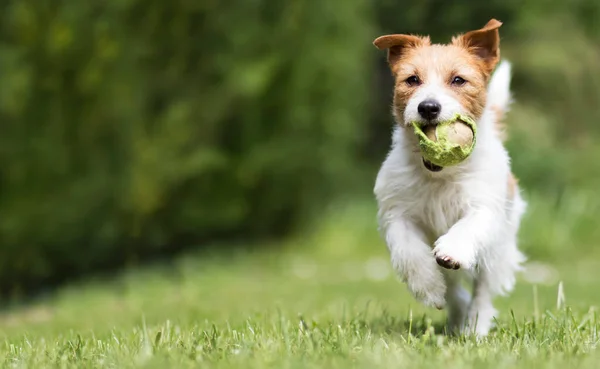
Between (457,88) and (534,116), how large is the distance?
12314mm

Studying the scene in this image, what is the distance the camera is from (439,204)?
413cm

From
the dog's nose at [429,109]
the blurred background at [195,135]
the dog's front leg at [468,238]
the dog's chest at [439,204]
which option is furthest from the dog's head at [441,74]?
the blurred background at [195,135]

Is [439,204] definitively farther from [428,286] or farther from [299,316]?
[299,316]

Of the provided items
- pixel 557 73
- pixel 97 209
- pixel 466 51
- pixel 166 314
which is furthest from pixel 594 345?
pixel 557 73

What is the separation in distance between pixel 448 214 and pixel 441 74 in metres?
0.69

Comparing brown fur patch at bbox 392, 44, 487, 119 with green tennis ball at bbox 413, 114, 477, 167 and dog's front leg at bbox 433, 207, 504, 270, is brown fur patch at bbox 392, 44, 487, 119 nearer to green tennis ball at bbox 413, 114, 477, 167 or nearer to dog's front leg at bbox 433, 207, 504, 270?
green tennis ball at bbox 413, 114, 477, 167

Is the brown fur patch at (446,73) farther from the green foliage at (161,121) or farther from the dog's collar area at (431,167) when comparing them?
the green foliage at (161,121)

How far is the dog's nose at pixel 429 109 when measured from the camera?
149 inches

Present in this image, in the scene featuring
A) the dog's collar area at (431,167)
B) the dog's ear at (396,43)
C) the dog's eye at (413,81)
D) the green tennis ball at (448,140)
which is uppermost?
the dog's ear at (396,43)

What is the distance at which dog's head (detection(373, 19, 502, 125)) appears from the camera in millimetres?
3830

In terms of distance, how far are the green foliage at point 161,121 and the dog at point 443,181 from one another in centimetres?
641

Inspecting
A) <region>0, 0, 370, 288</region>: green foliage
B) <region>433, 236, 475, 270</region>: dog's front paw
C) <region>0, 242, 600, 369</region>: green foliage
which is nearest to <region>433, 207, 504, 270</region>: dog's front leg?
<region>433, 236, 475, 270</region>: dog's front paw

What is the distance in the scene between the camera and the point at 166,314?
6.58 metres

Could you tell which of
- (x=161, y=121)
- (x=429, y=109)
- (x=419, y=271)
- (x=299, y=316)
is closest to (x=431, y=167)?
(x=429, y=109)
